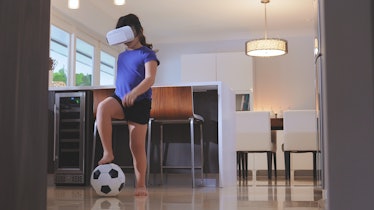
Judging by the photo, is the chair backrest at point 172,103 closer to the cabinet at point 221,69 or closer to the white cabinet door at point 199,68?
the cabinet at point 221,69

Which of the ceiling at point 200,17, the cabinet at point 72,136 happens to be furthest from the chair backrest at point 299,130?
the cabinet at point 72,136

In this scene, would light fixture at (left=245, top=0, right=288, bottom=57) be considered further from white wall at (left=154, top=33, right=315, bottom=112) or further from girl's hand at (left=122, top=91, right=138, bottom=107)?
girl's hand at (left=122, top=91, right=138, bottom=107)

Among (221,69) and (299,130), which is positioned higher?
(221,69)

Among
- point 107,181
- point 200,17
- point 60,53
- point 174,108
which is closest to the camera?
point 107,181

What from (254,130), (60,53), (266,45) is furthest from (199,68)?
(254,130)

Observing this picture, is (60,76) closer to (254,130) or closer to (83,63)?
(83,63)

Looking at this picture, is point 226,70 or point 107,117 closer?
point 107,117

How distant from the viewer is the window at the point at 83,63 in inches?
299

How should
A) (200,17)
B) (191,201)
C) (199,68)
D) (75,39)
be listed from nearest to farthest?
(191,201), (75,39), (200,17), (199,68)

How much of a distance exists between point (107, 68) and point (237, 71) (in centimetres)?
225

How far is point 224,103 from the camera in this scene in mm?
4785

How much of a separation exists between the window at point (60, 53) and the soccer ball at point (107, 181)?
148 inches

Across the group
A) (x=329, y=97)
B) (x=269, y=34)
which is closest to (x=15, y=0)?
(x=329, y=97)

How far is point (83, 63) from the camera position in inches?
308
